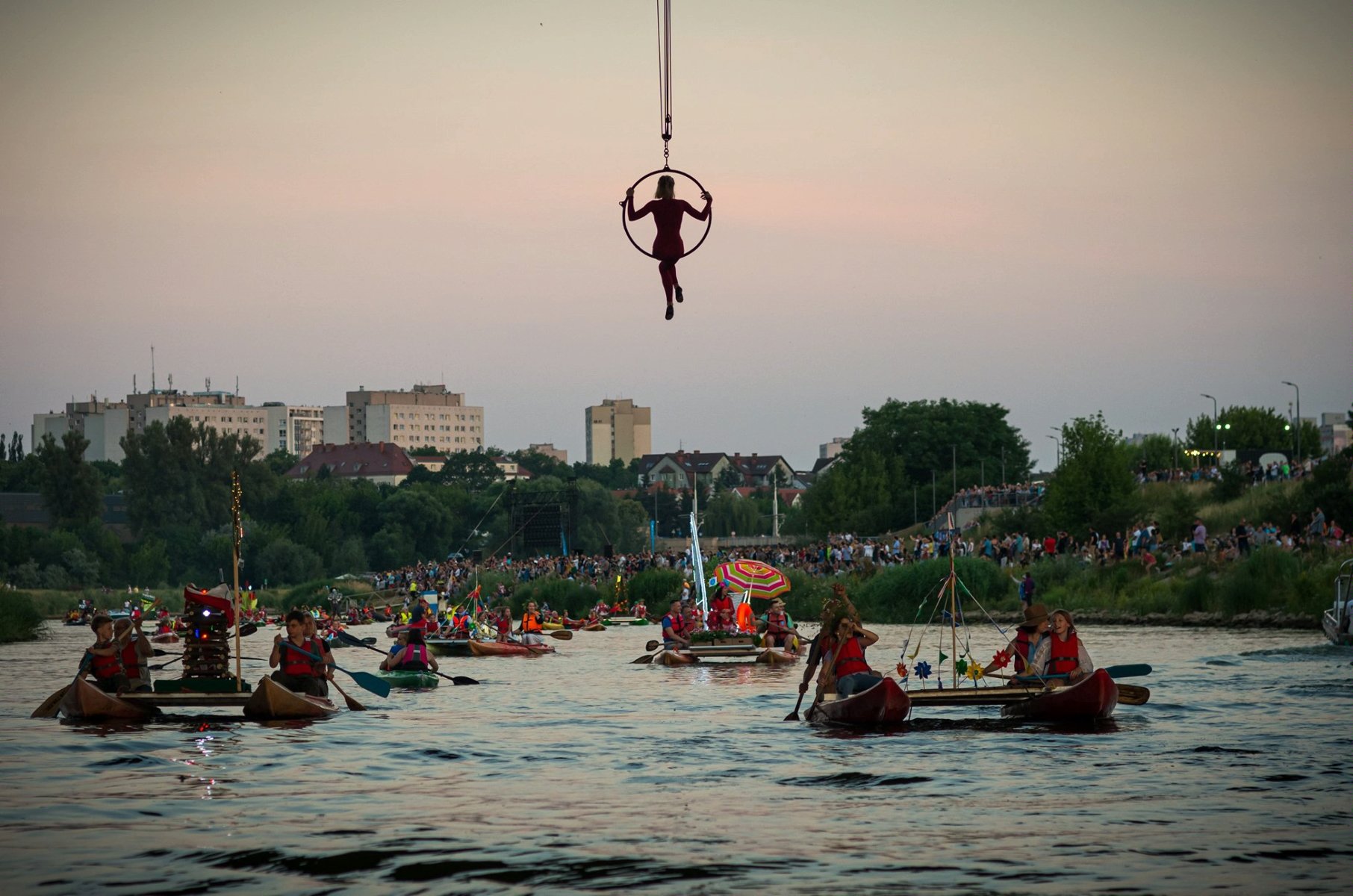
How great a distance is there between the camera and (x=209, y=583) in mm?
131375

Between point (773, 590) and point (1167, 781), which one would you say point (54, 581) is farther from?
point (1167, 781)

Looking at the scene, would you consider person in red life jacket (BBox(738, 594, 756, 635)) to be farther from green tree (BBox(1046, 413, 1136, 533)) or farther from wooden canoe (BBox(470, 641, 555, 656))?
green tree (BBox(1046, 413, 1136, 533))

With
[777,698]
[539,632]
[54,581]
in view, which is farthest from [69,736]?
[54,581]

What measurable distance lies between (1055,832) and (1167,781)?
408 cm

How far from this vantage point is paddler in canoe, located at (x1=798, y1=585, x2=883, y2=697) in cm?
2508

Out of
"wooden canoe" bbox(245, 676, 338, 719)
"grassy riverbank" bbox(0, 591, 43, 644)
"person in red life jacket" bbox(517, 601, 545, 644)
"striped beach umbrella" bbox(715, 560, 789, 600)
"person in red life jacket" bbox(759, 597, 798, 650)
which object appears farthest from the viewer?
"grassy riverbank" bbox(0, 591, 43, 644)

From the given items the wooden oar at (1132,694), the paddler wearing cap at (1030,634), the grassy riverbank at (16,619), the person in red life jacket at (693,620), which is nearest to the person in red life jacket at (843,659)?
the paddler wearing cap at (1030,634)

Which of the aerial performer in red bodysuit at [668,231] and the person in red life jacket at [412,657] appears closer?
the aerial performer in red bodysuit at [668,231]

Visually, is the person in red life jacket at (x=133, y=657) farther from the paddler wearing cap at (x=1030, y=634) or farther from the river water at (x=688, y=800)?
the paddler wearing cap at (x=1030, y=634)

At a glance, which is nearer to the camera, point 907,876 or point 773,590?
point 907,876

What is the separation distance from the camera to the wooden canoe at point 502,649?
50781 mm

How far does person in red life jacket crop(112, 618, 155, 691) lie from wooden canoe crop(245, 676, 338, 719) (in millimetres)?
1903

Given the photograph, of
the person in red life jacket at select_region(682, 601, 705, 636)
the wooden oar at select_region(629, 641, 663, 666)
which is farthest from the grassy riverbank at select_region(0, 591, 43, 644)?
the person in red life jacket at select_region(682, 601, 705, 636)

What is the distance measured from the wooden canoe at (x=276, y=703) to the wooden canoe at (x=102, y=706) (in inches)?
69.6
